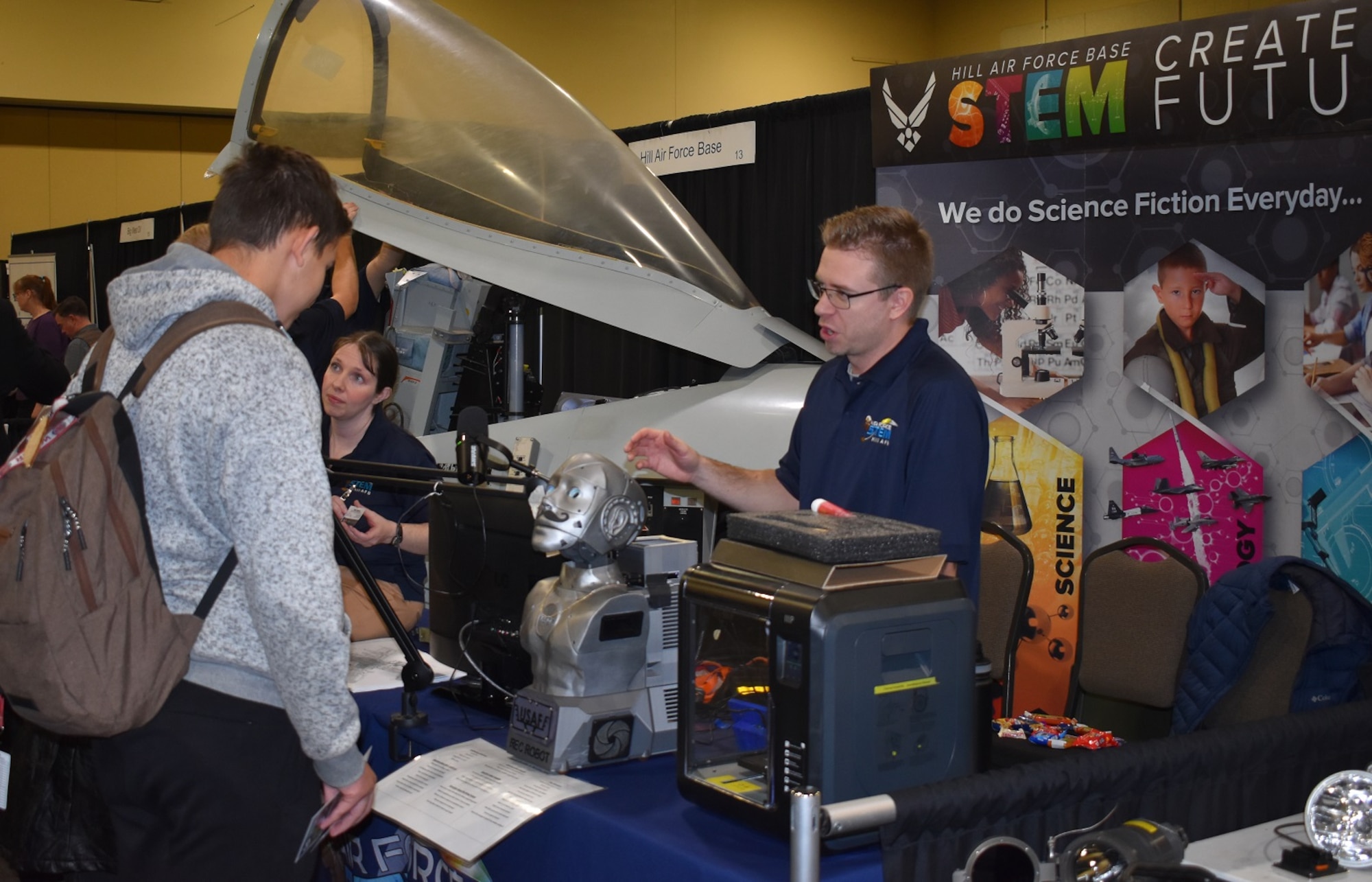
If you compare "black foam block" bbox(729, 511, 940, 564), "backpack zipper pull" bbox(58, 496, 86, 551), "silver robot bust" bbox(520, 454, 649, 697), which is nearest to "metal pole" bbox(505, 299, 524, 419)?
"silver robot bust" bbox(520, 454, 649, 697)

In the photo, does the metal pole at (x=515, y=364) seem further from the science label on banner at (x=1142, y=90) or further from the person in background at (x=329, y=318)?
the science label on banner at (x=1142, y=90)

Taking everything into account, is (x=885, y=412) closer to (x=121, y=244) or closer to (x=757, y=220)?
(x=757, y=220)

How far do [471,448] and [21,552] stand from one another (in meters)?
0.84

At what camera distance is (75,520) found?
5.09 feet

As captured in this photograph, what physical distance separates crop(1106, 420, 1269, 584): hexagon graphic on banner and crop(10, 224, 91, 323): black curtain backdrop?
471 inches

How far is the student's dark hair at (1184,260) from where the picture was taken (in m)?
4.32

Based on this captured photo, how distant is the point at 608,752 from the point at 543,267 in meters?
2.22

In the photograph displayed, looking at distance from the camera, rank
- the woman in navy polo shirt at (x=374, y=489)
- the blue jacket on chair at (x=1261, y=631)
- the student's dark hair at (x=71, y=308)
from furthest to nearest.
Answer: the student's dark hair at (x=71, y=308)
the woman in navy polo shirt at (x=374, y=489)
the blue jacket on chair at (x=1261, y=631)

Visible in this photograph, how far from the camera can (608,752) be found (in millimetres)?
2090

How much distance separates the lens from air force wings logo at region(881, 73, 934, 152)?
4824 millimetres

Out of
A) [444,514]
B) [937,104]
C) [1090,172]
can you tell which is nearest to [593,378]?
[937,104]

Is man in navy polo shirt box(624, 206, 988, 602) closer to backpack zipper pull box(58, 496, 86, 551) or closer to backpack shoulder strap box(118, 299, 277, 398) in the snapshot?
backpack shoulder strap box(118, 299, 277, 398)

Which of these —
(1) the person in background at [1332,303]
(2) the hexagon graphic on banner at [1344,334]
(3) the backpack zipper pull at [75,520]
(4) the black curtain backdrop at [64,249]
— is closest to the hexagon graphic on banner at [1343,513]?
(2) the hexagon graphic on banner at [1344,334]

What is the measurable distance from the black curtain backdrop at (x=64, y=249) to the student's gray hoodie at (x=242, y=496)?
41.5 feet
